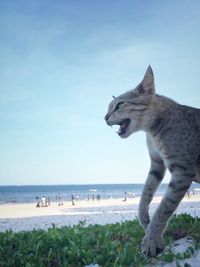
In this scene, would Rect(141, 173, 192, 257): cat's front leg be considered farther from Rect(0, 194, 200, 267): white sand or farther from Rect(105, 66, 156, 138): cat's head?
Rect(0, 194, 200, 267): white sand

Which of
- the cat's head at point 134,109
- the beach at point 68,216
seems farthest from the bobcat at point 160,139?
the beach at point 68,216

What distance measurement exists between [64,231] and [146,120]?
9.58ft

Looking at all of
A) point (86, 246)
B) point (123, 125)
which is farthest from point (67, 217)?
point (123, 125)

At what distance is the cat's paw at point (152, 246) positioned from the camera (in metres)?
6.01

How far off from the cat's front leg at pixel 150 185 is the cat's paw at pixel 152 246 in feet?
3.55

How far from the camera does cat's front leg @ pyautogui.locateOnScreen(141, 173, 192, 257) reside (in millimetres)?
6043

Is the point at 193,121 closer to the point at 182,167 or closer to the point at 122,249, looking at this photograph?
the point at 182,167

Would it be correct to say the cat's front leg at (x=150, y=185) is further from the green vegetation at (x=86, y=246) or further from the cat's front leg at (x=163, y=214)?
the cat's front leg at (x=163, y=214)

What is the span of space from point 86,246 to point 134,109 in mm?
2529

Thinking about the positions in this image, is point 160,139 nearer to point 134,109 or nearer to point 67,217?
point 134,109

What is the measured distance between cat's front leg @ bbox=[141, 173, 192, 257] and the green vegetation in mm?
156

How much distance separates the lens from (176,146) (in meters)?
6.29

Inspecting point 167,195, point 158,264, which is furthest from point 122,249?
point 167,195

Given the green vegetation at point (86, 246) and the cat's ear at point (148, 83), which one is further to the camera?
the cat's ear at point (148, 83)
